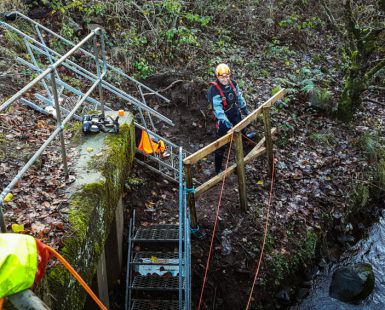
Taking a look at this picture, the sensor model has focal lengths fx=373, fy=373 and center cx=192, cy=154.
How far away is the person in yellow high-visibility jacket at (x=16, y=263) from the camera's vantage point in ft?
5.47

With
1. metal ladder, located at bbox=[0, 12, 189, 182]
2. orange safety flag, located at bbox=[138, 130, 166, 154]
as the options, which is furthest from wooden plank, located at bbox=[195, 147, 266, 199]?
orange safety flag, located at bbox=[138, 130, 166, 154]

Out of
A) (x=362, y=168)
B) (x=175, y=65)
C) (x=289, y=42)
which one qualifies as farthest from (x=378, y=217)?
(x=289, y=42)

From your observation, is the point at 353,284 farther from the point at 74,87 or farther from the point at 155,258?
the point at 74,87

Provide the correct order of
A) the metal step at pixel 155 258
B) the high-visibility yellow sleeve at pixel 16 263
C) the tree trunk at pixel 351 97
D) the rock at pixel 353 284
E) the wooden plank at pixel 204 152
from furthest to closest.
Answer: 1. the tree trunk at pixel 351 97
2. the rock at pixel 353 284
3. the metal step at pixel 155 258
4. the wooden plank at pixel 204 152
5. the high-visibility yellow sleeve at pixel 16 263

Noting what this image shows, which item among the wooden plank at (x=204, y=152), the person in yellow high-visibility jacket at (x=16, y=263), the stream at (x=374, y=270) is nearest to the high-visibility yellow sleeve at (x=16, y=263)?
the person in yellow high-visibility jacket at (x=16, y=263)

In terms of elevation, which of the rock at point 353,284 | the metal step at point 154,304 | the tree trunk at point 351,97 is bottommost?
the metal step at point 154,304

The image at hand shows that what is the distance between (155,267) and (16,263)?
442 centimetres

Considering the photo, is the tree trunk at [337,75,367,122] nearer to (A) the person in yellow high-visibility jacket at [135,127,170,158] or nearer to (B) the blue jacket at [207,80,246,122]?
(B) the blue jacket at [207,80,246,122]

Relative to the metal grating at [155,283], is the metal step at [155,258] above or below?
above

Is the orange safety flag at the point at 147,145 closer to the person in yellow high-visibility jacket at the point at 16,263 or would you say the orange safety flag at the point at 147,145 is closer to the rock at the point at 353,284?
the rock at the point at 353,284

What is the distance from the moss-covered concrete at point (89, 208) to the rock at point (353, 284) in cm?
433

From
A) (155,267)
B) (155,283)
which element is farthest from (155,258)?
(155,283)

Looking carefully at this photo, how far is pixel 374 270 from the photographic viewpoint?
709 cm

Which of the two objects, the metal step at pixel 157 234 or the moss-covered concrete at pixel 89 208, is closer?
the moss-covered concrete at pixel 89 208
